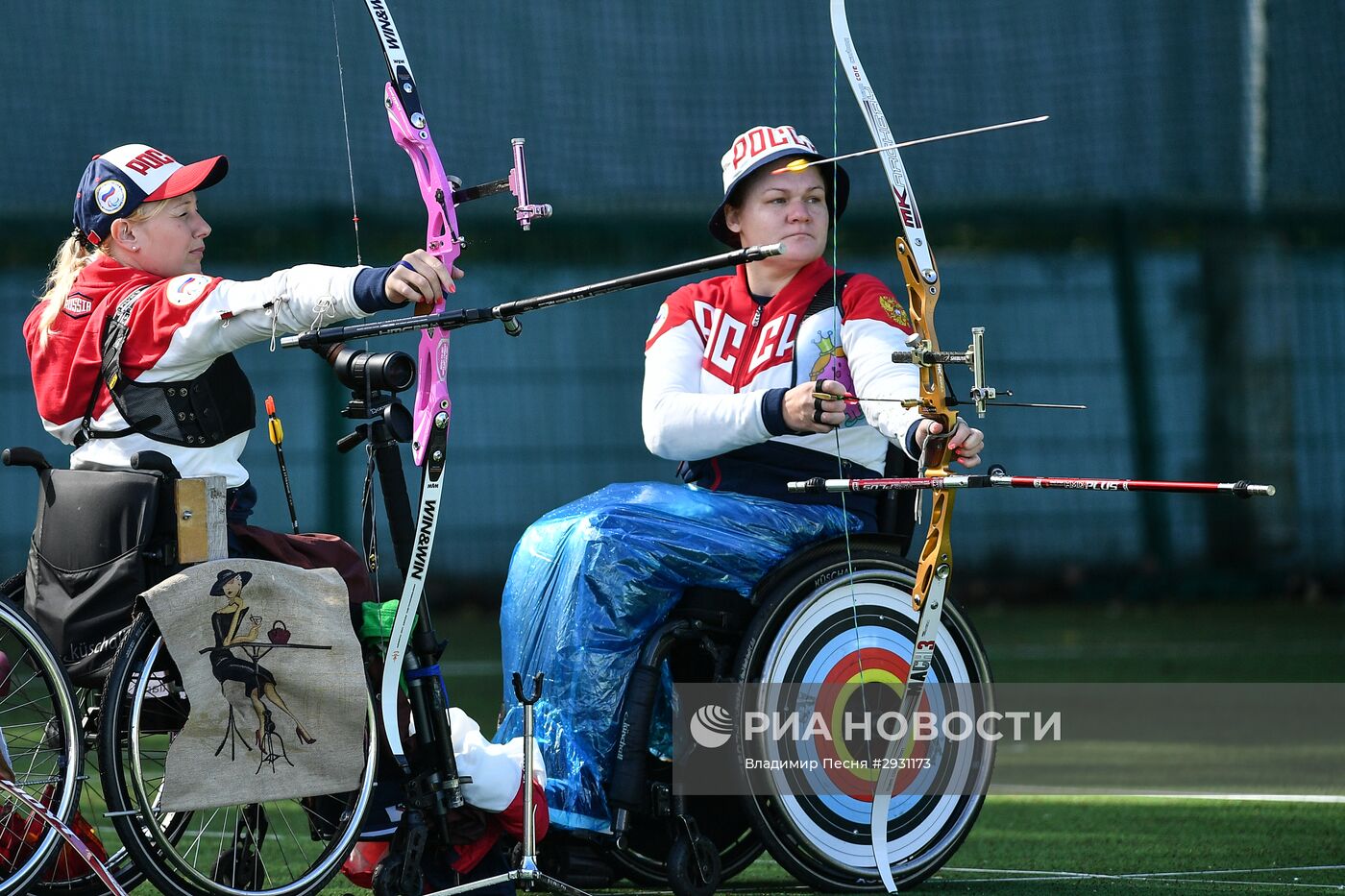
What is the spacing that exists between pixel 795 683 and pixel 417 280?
1045 millimetres

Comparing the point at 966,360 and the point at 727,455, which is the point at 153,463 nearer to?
the point at 727,455

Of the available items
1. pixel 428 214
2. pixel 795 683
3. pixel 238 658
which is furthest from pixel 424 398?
pixel 795 683

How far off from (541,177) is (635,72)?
0.68 metres

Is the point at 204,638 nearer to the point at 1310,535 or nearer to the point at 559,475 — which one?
the point at 559,475

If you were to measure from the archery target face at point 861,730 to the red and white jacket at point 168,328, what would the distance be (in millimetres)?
985

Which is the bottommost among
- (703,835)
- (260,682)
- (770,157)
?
(703,835)

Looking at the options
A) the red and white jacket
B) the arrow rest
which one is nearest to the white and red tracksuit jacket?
the arrow rest

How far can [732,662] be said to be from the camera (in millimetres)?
3186

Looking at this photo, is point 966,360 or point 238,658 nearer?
point 238,658

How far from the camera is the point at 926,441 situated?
9.75ft

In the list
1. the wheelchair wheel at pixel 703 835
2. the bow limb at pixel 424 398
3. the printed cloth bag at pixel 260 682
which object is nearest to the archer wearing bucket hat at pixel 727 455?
the wheelchair wheel at pixel 703 835

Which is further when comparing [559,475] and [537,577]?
[559,475]

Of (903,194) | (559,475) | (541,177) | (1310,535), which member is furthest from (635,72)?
(903,194)

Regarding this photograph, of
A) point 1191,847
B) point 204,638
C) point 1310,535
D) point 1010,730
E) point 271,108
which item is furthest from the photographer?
point 1310,535
